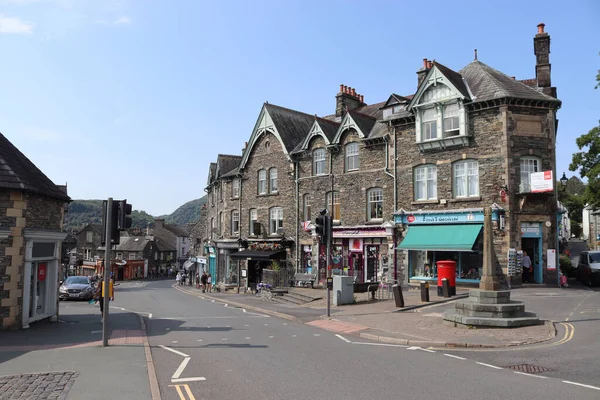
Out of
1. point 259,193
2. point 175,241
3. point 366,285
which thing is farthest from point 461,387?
point 175,241

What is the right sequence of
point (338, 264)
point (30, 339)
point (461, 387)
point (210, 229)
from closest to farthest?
point (461, 387) < point (30, 339) < point (338, 264) < point (210, 229)

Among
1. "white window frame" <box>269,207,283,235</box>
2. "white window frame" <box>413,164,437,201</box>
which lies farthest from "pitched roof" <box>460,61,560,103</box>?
"white window frame" <box>269,207,283,235</box>

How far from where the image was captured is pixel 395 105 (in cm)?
2811

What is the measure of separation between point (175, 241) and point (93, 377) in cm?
8659

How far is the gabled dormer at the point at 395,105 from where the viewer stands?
27.7 meters

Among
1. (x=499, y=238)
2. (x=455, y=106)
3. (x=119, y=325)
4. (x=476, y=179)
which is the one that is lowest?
(x=119, y=325)

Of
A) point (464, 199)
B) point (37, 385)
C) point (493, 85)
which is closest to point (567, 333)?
point (37, 385)

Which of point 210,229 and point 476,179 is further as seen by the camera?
point 210,229

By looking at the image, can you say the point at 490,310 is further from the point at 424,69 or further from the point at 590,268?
the point at 424,69

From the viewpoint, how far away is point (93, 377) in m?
8.04

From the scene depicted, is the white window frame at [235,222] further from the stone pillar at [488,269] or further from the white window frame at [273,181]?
the stone pillar at [488,269]

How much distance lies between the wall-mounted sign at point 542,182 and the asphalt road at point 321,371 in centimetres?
1372

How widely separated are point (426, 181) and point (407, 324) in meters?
12.5

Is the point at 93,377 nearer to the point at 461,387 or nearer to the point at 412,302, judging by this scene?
the point at 461,387
